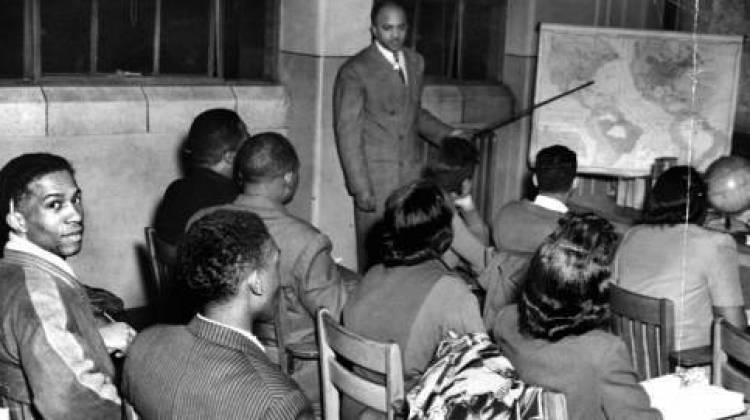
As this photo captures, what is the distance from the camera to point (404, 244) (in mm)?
2852

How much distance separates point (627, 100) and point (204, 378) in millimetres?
4481

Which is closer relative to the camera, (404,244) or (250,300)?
(250,300)

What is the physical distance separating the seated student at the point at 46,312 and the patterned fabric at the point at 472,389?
2.46ft

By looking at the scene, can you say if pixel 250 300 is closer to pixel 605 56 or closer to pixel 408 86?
pixel 408 86

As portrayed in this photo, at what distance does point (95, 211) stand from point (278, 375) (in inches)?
125

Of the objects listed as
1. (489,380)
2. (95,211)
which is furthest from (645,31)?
(489,380)

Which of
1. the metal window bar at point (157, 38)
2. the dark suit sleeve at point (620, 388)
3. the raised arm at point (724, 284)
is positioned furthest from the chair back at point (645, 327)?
the metal window bar at point (157, 38)

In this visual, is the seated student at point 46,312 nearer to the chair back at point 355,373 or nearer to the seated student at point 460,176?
the chair back at point 355,373

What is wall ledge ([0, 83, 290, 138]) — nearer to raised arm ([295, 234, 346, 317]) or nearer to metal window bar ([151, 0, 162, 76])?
metal window bar ([151, 0, 162, 76])

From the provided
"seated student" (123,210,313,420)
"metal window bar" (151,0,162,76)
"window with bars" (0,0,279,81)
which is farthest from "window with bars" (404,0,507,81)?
"seated student" (123,210,313,420)

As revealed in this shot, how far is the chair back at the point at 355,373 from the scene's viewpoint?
2510mm

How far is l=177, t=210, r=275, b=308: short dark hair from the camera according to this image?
6.82 ft

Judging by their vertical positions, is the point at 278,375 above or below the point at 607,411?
above

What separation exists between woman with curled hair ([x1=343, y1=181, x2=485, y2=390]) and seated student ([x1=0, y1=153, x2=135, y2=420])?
74 centimetres
